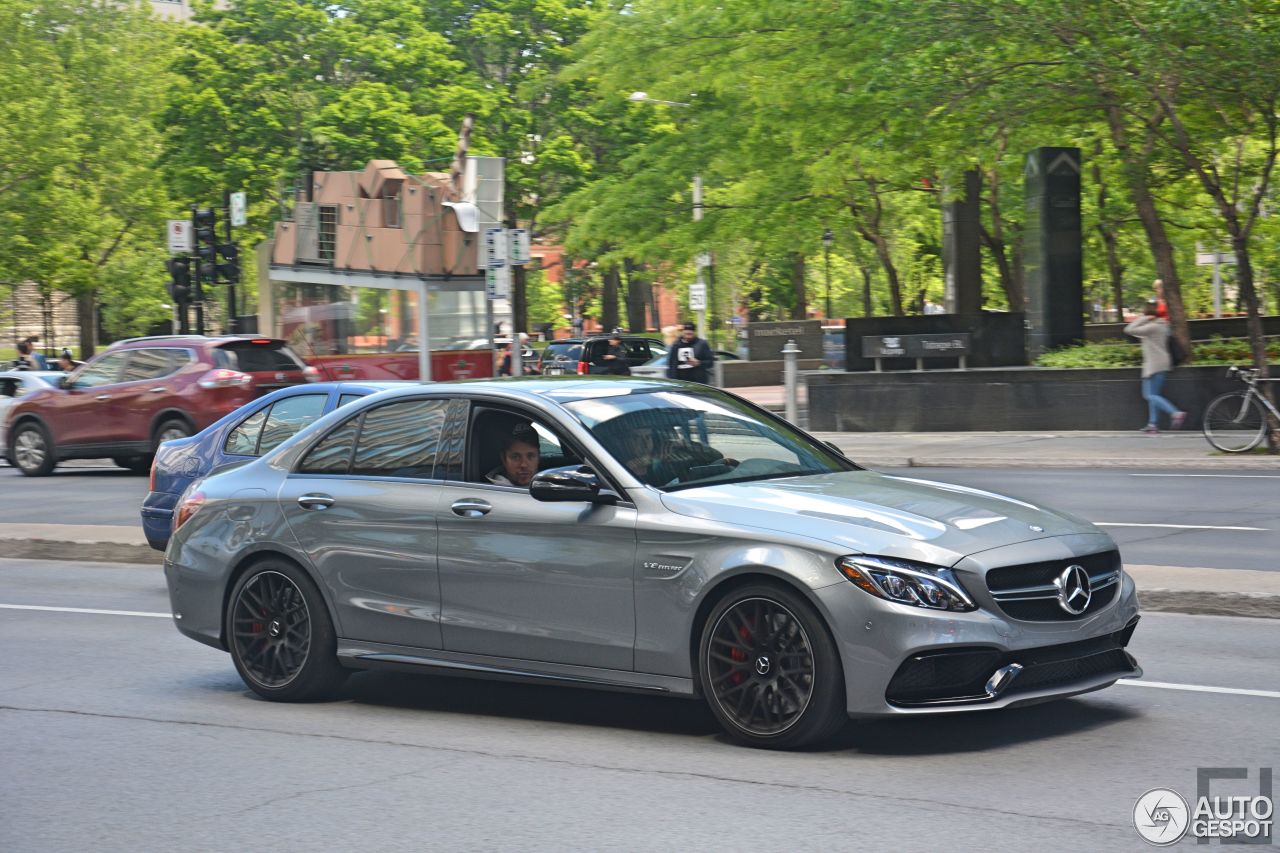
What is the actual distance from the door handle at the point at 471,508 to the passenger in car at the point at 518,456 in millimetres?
154

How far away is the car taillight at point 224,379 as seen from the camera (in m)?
22.9

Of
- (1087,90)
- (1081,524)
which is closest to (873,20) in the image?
(1087,90)

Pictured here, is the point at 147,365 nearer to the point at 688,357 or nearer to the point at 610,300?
the point at 688,357

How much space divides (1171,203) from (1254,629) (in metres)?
27.4

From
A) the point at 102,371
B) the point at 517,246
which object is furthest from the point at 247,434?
the point at 517,246

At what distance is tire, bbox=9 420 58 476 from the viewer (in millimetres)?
24844

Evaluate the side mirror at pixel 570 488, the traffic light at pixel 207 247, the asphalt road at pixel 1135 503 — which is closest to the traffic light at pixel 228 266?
the traffic light at pixel 207 247

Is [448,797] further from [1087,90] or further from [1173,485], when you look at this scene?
[1087,90]

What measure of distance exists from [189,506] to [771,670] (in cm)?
357

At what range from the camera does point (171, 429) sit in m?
23.1

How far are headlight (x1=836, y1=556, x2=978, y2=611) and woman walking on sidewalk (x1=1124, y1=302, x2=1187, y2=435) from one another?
17.3 m

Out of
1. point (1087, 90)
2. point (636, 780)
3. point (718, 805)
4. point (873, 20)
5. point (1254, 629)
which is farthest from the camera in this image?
point (873, 20)

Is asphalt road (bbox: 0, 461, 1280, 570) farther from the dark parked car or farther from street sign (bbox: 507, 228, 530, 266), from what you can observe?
the dark parked car

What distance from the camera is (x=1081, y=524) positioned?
658 centimetres
